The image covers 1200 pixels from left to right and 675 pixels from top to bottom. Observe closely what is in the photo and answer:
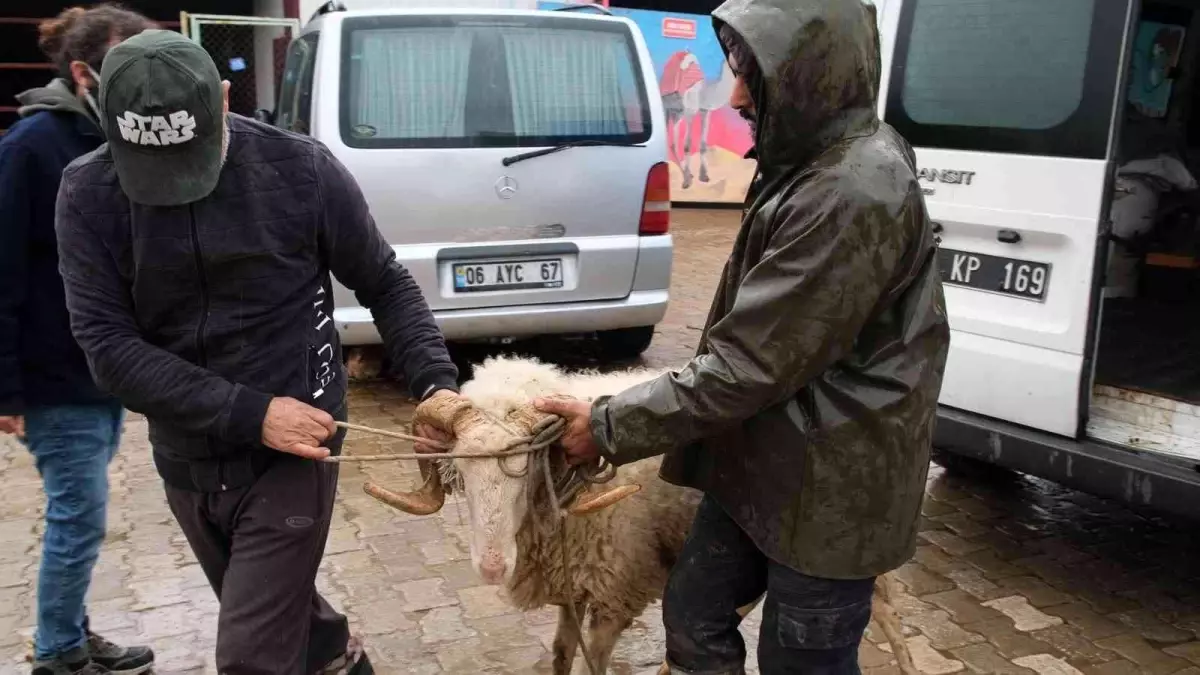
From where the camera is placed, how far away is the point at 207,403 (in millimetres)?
2361

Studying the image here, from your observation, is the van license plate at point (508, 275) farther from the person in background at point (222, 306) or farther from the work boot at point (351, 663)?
the person in background at point (222, 306)

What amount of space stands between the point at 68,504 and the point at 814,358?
2.42m

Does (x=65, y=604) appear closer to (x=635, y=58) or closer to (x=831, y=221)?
(x=831, y=221)

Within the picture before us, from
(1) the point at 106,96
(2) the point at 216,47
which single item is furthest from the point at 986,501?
(2) the point at 216,47

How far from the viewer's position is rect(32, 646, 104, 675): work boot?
10.8 feet

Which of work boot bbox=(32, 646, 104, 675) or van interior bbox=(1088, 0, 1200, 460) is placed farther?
van interior bbox=(1088, 0, 1200, 460)

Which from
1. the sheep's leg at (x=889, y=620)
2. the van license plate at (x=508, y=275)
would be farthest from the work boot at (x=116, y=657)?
the van license plate at (x=508, y=275)

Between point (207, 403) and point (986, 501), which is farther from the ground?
point (207, 403)

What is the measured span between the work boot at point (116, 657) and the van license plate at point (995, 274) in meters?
3.27

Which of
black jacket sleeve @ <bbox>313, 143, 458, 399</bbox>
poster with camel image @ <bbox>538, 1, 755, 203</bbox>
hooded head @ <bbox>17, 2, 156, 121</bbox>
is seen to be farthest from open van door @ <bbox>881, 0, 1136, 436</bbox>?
poster with camel image @ <bbox>538, 1, 755, 203</bbox>

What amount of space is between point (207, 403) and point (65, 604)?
A: 4.51 ft

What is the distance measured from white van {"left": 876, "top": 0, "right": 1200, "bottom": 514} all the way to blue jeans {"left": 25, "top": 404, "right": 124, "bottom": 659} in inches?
132

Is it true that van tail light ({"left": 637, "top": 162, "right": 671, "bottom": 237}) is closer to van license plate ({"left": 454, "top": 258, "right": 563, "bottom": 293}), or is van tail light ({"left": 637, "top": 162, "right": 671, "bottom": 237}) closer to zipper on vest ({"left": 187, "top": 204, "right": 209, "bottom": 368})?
van license plate ({"left": 454, "top": 258, "right": 563, "bottom": 293})

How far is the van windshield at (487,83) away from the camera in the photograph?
6.09 meters
